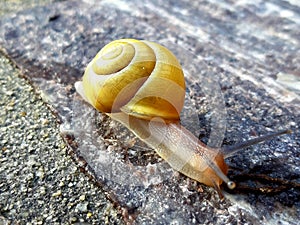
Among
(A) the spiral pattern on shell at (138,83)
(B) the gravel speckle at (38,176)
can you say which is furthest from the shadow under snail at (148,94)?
(B) the gravel speckle at (38,176)

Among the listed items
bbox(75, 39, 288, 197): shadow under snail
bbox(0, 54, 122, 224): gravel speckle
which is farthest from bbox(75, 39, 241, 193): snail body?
bbox(0, 54, 122, 224): gravel speckle

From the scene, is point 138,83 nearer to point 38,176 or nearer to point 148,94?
point 148,94

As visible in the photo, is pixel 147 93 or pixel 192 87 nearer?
pixel 147 93

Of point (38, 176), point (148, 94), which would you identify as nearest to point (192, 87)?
point (148, 94)

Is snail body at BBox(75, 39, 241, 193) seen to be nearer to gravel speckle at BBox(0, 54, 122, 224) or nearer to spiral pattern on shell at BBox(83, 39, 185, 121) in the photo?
spiral pattern on shell at BBox(83, 39, 185, 121)

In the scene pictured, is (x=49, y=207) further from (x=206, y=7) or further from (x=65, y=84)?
(x=206, y=7)

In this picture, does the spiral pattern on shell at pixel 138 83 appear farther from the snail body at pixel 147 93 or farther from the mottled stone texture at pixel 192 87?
the mottled stone texture at pixel 192 87
